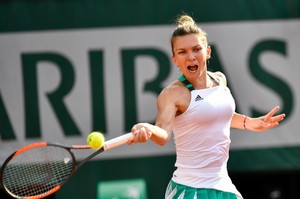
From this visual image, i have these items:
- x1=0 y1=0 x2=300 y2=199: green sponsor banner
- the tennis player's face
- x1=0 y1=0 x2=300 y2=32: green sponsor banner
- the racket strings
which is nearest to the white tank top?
the tennis player's face

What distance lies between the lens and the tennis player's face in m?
4.03

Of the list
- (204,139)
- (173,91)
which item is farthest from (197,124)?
(173,91)

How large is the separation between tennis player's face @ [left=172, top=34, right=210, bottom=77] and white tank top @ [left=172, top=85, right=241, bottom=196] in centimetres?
12

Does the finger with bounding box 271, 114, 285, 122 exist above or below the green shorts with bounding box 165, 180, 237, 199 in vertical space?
above

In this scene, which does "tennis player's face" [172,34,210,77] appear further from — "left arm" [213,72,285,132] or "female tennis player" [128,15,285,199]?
"left arm" [213,72,285,132]

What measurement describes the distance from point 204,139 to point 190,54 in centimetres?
47

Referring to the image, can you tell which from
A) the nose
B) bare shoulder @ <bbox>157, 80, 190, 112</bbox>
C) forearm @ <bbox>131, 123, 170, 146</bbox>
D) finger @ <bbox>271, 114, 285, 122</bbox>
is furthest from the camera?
finger @ <bbox>271, 114, 285, 122</bbox>

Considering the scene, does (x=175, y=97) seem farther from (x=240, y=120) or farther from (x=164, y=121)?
(x=240, y=120)

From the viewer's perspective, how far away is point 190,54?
4020mm

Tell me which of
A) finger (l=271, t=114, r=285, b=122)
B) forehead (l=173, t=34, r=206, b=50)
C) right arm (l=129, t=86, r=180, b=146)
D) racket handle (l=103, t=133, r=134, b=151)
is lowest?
finger (l=271, t=114, r=285, b=122)

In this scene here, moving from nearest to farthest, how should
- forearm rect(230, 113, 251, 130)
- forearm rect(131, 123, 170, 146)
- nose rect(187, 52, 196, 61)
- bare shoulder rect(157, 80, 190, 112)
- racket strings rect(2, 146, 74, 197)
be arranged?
1. forearm rect(131, 123, 170, 146)
2. bare shoulder rect(157, 80, 190, 112)
3. nose rect(187, 52, 196, 61)
4. racket strings rect(2, 146, 74, 197)
5. forearm rect(230, 113, 251, 130)

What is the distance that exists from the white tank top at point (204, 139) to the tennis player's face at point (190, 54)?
12 cm

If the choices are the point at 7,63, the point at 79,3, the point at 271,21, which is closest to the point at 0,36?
the point at 7,63

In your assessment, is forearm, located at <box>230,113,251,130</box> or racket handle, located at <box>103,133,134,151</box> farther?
forearm, located at <box>230,113,251,130</box>
